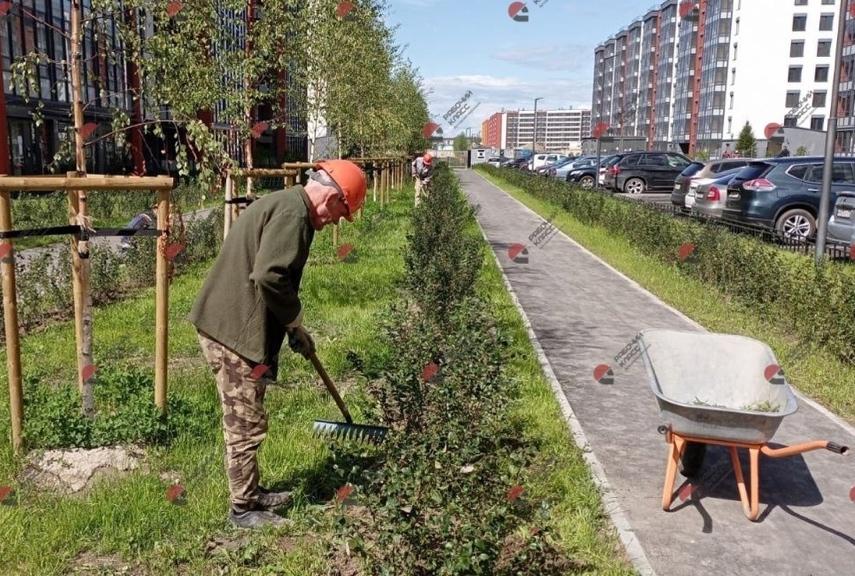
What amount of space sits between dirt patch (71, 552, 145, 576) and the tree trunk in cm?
140

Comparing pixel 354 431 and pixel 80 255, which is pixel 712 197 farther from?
pixel 80 255

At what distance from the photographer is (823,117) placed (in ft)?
239

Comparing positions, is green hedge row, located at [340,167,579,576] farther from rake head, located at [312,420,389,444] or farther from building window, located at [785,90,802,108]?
building window, located at [785,90,802,108]

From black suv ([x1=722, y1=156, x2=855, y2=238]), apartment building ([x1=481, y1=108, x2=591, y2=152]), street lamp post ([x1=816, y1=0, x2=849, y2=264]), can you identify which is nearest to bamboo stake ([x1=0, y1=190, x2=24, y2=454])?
street lamp post ([x1=816, y1=0, x2=849, y2=264])

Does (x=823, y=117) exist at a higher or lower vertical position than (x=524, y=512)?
higher

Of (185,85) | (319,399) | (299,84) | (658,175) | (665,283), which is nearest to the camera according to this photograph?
(319,399)

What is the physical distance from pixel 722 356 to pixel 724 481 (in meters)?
0.83

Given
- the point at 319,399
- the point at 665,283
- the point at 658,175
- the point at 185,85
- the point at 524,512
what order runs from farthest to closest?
the point at 658,175
the point at 665,283
the point at 185,85
the point at 319,399
the point at 524,512

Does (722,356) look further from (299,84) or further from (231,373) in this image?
(299,84)

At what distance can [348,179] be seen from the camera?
12.2 feet

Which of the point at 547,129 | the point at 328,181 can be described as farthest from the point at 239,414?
the point at 547,129

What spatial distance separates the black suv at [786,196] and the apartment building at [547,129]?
141 metres

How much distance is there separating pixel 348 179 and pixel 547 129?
175 m

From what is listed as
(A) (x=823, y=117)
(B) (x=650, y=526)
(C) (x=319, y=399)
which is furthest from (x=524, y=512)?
(A) (x=823, y=117)
